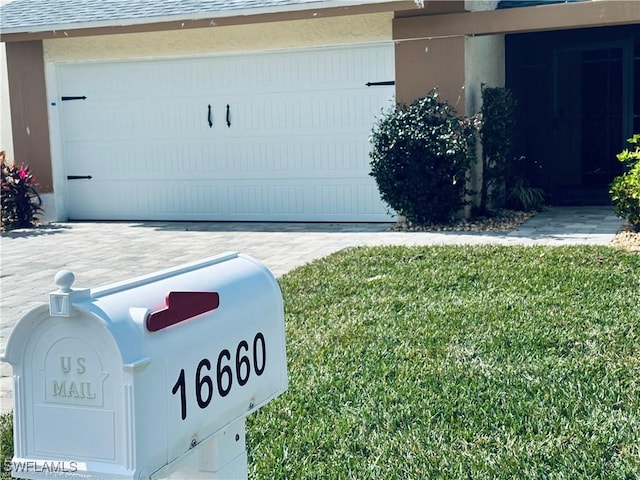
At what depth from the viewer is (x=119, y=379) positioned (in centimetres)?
178

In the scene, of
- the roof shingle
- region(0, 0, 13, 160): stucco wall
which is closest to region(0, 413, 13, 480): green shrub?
the roof shingle

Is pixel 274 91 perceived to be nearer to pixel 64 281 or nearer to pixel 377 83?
pixel 377 83

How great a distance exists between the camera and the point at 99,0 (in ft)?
43.4

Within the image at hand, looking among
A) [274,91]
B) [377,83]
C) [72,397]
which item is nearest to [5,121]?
[274,91]

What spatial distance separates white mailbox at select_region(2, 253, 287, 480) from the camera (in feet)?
5.87

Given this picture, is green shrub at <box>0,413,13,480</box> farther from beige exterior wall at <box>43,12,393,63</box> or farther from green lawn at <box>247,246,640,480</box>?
beige exterior wall at <box>43,12,393,63</box>

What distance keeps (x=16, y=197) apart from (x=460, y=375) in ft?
30.7

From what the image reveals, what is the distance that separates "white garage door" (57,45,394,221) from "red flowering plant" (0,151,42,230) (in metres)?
0.85

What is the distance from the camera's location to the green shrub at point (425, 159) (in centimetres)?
1030

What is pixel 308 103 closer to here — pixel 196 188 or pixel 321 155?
pixel 321 155

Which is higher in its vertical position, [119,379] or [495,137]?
[495,137]

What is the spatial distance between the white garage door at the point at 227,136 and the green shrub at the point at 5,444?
7.78 metres

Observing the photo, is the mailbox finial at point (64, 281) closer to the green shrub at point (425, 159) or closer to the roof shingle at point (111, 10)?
the green shrub at point (425, 159)

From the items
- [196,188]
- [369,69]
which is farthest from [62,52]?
[369,69]
